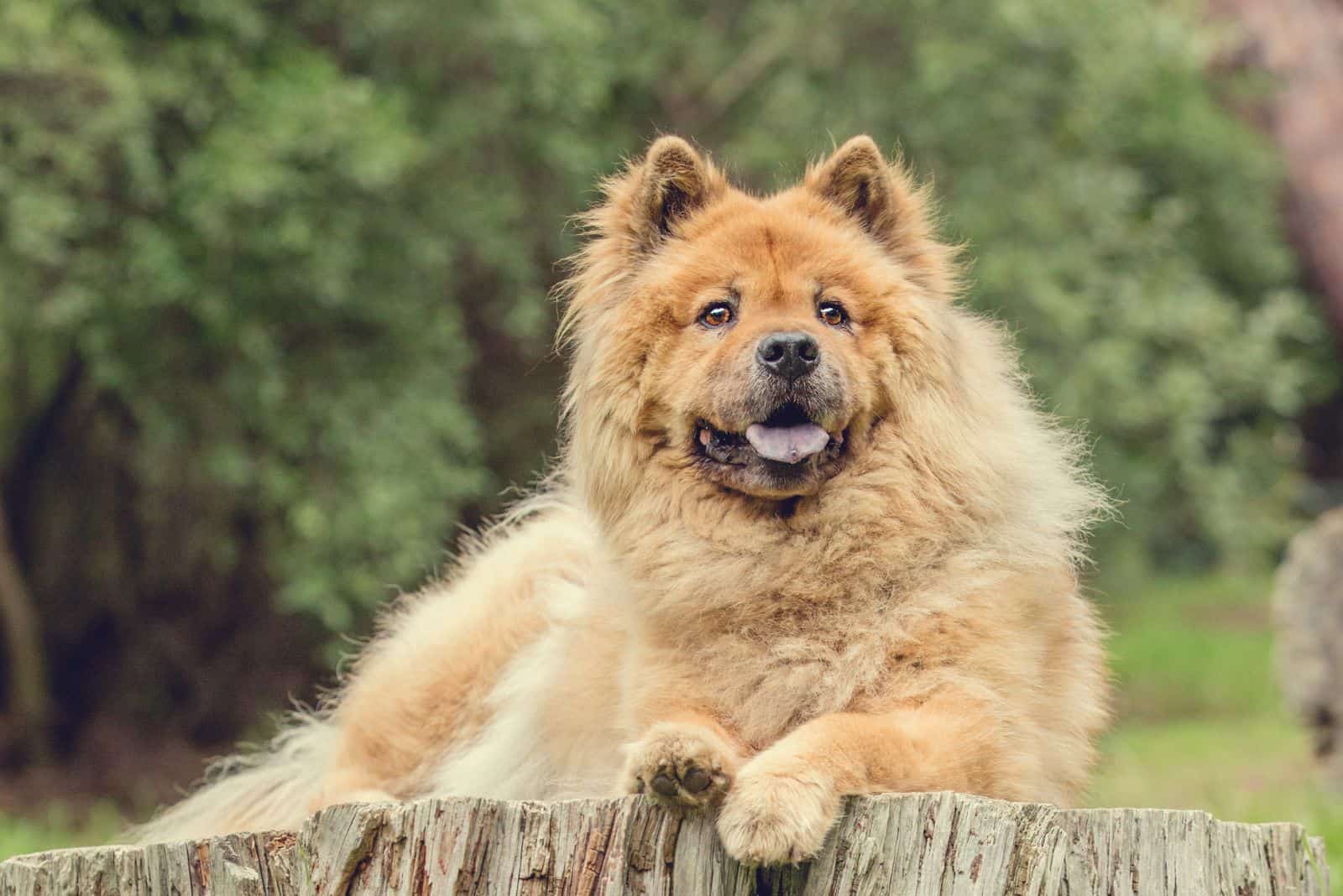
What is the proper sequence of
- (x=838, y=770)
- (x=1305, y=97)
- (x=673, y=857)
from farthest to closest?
(x=1305, y=97)
(x=838, y=770)
(x=673, y=857)

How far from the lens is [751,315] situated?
4113 millimetres

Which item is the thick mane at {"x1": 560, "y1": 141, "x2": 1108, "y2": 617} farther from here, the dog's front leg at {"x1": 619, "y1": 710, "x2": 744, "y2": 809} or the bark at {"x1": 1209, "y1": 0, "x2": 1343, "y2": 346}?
the bark at {"x1": 1209, "y1": 0, "x2": 1343, "y2": 346}

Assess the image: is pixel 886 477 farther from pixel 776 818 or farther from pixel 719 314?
pixel 776 818

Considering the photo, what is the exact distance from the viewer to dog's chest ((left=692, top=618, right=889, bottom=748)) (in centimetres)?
372

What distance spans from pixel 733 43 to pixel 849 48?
3.11 ft

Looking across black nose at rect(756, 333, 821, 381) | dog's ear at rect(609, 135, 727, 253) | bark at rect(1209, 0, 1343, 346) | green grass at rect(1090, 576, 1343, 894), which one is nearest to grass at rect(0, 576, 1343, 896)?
green grass at rect(1090, 576, 1343, 894)

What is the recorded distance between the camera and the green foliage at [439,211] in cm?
808

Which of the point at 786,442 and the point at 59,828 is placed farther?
the point at 59,828

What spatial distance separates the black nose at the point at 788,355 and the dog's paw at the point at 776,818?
46.0 inches

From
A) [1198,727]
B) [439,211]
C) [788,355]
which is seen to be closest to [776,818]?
[788,355]

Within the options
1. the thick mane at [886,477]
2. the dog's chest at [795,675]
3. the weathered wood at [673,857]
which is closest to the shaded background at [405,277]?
the thick mane at [886,477]

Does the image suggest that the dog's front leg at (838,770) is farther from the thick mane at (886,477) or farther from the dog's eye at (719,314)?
the dog's eye at (719,314)

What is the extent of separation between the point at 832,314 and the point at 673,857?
1.66m

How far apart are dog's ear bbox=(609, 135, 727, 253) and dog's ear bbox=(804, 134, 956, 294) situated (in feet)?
1.05
